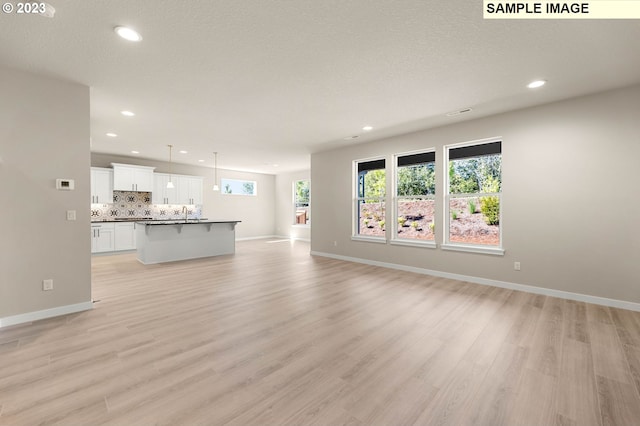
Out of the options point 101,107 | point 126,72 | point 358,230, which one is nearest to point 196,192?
point 101,107

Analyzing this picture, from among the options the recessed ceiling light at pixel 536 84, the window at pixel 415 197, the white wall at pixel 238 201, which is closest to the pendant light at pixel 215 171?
the white wall at pixel 238 201

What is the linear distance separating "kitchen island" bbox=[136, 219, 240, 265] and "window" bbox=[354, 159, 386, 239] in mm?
3123

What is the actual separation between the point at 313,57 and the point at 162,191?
300 inches

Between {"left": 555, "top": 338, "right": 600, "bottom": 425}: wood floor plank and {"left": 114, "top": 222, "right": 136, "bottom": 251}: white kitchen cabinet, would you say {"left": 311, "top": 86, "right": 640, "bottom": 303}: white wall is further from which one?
{"left": 114, "top": 222, "right": 136, "bottom": 251}: white kitchen cabinet

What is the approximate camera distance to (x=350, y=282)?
4605 mm

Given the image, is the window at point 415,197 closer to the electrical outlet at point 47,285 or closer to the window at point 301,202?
the window at point 301,202

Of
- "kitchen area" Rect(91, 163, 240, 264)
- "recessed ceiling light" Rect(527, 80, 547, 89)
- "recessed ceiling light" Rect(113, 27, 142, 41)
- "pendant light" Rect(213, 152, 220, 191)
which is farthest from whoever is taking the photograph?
"pendant light" Rect(213, 152, 220, 191)

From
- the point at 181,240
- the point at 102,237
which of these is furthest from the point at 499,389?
the point at 102,237

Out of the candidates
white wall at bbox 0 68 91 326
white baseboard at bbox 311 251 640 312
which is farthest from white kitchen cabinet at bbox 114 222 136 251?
white baseboard at bbox 311 251 640 312

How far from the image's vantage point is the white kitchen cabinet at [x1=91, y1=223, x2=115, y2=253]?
7.02m

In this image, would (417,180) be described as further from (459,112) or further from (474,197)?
(459,112)

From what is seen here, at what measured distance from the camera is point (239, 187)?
10.8 metres

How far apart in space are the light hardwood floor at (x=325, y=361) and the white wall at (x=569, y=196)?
1.66 ft

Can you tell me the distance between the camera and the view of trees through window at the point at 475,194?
4.53 meters
